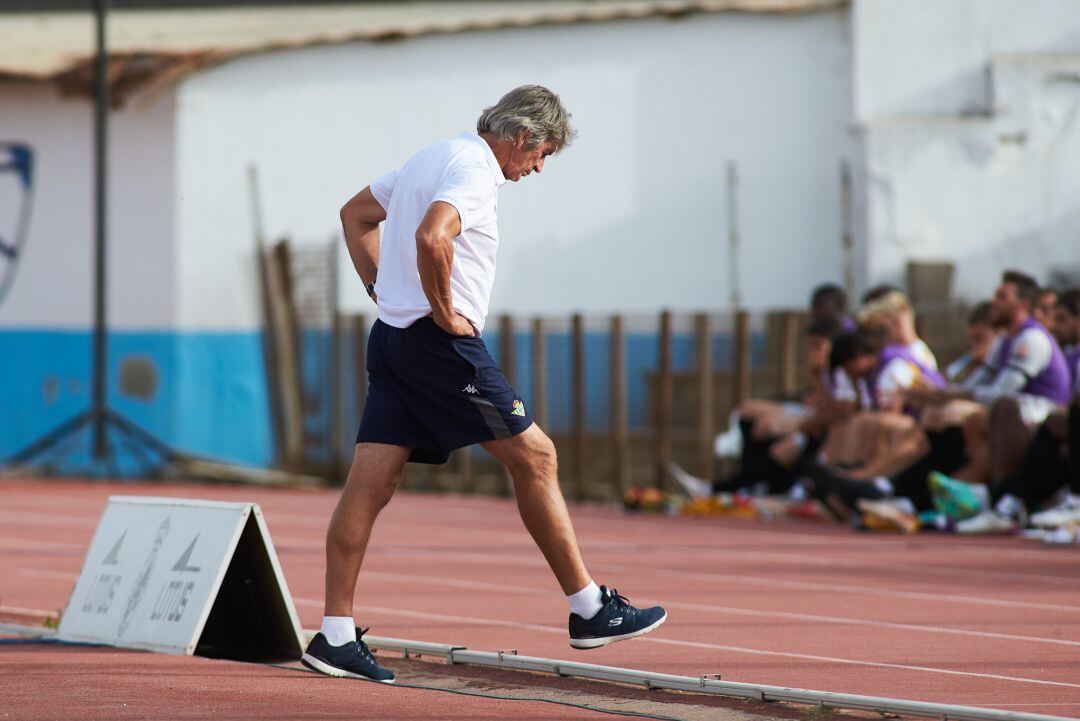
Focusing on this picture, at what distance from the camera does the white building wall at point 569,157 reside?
1800 centimetres

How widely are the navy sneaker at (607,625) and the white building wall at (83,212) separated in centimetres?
1318

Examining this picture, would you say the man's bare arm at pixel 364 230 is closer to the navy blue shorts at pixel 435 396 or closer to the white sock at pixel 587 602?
the navy blue shorts at pixel 435 396

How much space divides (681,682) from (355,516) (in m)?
1.12

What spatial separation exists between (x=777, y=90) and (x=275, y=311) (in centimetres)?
562

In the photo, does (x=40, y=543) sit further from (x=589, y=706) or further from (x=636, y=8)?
(x=636, y=8)

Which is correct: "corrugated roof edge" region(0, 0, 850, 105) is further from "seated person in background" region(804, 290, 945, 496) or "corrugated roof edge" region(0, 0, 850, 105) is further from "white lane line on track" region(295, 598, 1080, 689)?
"white lane line on track" region(295, 598, 1080, 689)

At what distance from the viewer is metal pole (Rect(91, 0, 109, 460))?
17.3 m

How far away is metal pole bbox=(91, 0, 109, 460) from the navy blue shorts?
40.8 ft

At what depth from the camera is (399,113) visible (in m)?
18.3

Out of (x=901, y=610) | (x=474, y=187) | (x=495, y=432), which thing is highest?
(x=474, y=187)

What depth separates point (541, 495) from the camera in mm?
5430

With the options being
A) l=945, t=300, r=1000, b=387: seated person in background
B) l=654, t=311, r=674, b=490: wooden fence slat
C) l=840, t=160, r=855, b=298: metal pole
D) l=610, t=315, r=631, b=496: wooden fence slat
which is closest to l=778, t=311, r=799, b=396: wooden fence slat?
l=654, t=311, r=674, b=490: wooden fence slat

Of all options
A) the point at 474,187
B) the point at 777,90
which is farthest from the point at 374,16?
the point at 474,187

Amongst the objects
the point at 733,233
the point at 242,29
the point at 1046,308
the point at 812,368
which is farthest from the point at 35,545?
the point at 733,233
